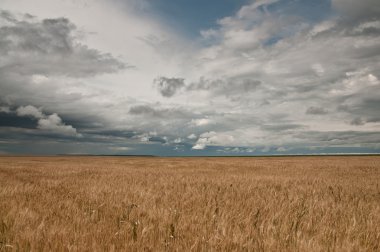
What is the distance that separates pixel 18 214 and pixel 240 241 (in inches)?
144

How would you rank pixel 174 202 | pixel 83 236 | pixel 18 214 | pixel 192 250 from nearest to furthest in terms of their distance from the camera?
1. pixel 192 250
2. pixel 83 236
3. pixel 18 214
4. pixel 174 202

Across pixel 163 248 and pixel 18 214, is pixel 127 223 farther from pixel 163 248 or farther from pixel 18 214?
pixel 18 214

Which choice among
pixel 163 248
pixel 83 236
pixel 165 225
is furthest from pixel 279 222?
pixel 83 236

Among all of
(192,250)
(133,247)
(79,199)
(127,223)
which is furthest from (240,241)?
(79,199)

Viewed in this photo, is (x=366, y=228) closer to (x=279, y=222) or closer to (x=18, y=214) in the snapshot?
(x=279, y=222)

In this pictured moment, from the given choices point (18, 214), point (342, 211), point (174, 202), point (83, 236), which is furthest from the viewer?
point (174, 202)

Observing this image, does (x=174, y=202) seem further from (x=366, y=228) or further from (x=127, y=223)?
(x=366, y=228)

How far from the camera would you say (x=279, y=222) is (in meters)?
5.05

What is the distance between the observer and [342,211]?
6.23m

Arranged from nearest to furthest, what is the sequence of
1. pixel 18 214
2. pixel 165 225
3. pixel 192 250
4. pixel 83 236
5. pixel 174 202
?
pixel 192 250 → pixel 83 236 → pixel 165 225 → pixel 18 214 → pixel 174 202

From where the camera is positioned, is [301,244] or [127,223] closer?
[301,244]

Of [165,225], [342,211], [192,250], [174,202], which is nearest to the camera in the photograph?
[192,250]

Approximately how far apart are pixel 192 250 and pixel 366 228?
9.61 ft

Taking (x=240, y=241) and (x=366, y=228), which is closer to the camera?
(x=240, y=241)
